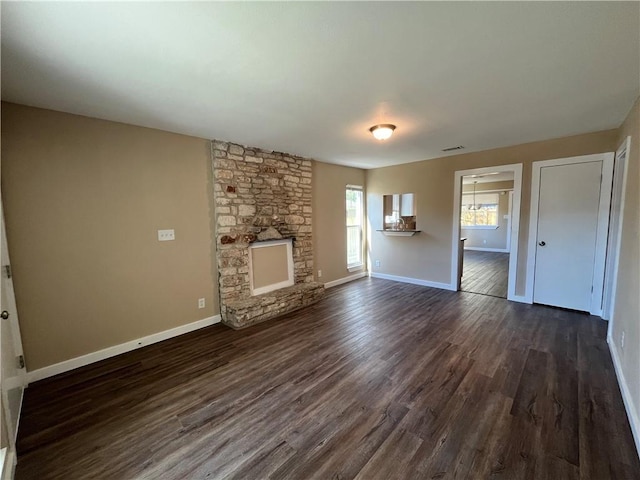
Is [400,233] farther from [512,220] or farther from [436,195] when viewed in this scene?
[512,220]

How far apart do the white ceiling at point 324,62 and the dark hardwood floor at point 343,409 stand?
249 cm

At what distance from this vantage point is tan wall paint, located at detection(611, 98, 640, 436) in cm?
194

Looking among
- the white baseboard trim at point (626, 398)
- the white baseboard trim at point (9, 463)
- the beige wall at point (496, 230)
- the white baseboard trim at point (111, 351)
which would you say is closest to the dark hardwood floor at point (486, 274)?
the beige wall at point (496, 230)

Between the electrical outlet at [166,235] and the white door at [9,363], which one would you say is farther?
the electrical outlet at [166,235]

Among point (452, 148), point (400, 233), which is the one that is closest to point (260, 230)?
point (400, 233)

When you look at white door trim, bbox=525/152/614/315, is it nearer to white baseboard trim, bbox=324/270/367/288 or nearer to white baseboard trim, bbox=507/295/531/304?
white baseboard trim, bbox=507/295/531/304

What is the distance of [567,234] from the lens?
379 centimetres

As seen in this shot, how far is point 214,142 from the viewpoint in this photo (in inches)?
138

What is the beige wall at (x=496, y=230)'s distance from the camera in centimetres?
898

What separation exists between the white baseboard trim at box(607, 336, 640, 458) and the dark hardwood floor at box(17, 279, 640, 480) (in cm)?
5

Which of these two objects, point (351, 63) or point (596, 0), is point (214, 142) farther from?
point (596, 0)

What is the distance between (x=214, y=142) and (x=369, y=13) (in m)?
2.71

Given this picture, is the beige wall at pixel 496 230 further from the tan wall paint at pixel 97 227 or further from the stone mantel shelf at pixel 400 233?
the tan wall paint at pixel 97 227

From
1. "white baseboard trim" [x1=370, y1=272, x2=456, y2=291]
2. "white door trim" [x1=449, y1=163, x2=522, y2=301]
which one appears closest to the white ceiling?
"white door trim" [x1=449, y1=163, x2=522, y2=301]
